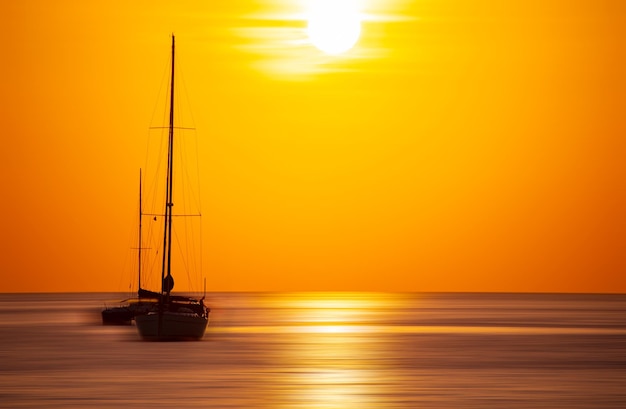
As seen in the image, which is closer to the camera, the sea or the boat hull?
the sea

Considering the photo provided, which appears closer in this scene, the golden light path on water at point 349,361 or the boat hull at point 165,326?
the golden light path on water at point 349,361

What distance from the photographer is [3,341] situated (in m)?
95.5

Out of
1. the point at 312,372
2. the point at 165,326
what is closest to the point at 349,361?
the point at 312,372

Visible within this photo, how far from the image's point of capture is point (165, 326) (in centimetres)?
8231

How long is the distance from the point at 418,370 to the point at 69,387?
18.9m

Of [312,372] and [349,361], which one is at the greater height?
[349,361]

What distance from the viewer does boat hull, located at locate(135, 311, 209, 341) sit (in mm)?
82250

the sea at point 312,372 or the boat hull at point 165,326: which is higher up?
the boat hull at point 165,326

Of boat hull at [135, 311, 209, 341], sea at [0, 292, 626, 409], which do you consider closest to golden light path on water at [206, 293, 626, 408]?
sea at [0, 292, 626, 409]

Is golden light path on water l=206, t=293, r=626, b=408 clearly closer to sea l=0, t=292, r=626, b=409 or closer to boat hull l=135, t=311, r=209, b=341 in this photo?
sea l=0, t=292, r=626, b=409

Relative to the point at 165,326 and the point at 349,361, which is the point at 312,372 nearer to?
the point at 349,361

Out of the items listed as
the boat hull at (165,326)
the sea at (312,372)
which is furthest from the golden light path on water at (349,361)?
the boat hull at (165,326)

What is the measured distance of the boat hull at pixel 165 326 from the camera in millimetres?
82250

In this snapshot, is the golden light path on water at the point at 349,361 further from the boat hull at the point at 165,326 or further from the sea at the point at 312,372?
the boat hull at the point at 165,326
